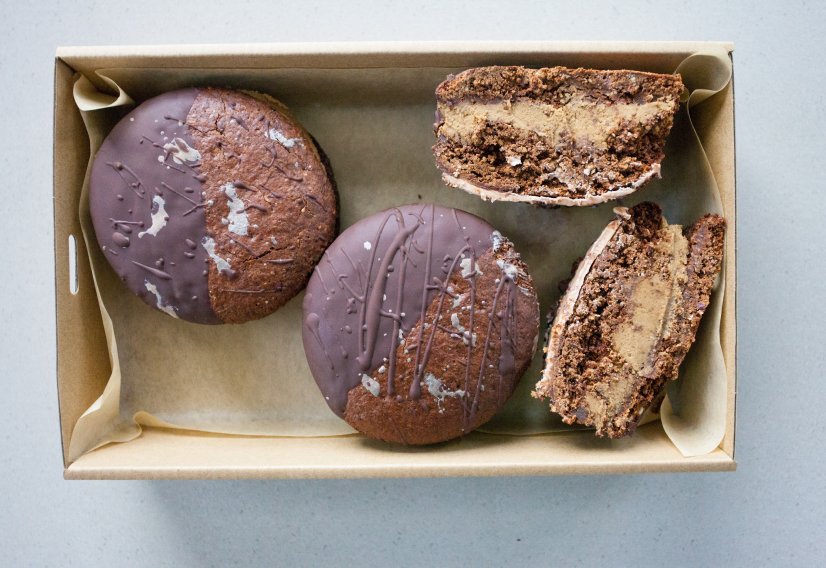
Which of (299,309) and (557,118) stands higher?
(557,118)

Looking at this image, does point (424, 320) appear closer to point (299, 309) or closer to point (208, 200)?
point (299, 309)

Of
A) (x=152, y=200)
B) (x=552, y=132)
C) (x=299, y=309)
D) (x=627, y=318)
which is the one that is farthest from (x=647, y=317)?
(x=152, y=200)

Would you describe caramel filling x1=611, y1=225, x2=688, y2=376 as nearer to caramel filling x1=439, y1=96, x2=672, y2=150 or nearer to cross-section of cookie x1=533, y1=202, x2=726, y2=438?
cross-section of cookie x1=533, y1=202, x2=726, y2=438

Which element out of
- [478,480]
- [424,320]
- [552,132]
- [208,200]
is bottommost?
[478,480]

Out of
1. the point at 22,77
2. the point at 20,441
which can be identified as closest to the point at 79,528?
the point at 20,441

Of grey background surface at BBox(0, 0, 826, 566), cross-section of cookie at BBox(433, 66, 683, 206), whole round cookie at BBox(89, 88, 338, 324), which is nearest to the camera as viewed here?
cross-section of cookie at BBox(433, 66, 683, 206)

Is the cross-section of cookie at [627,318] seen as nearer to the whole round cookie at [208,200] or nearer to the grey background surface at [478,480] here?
the grey background surface at [478,480]

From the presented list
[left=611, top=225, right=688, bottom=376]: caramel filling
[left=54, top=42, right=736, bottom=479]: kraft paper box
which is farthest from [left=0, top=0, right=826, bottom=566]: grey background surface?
[left=611, top=225, right=688, bottom=376]: caramel filling
